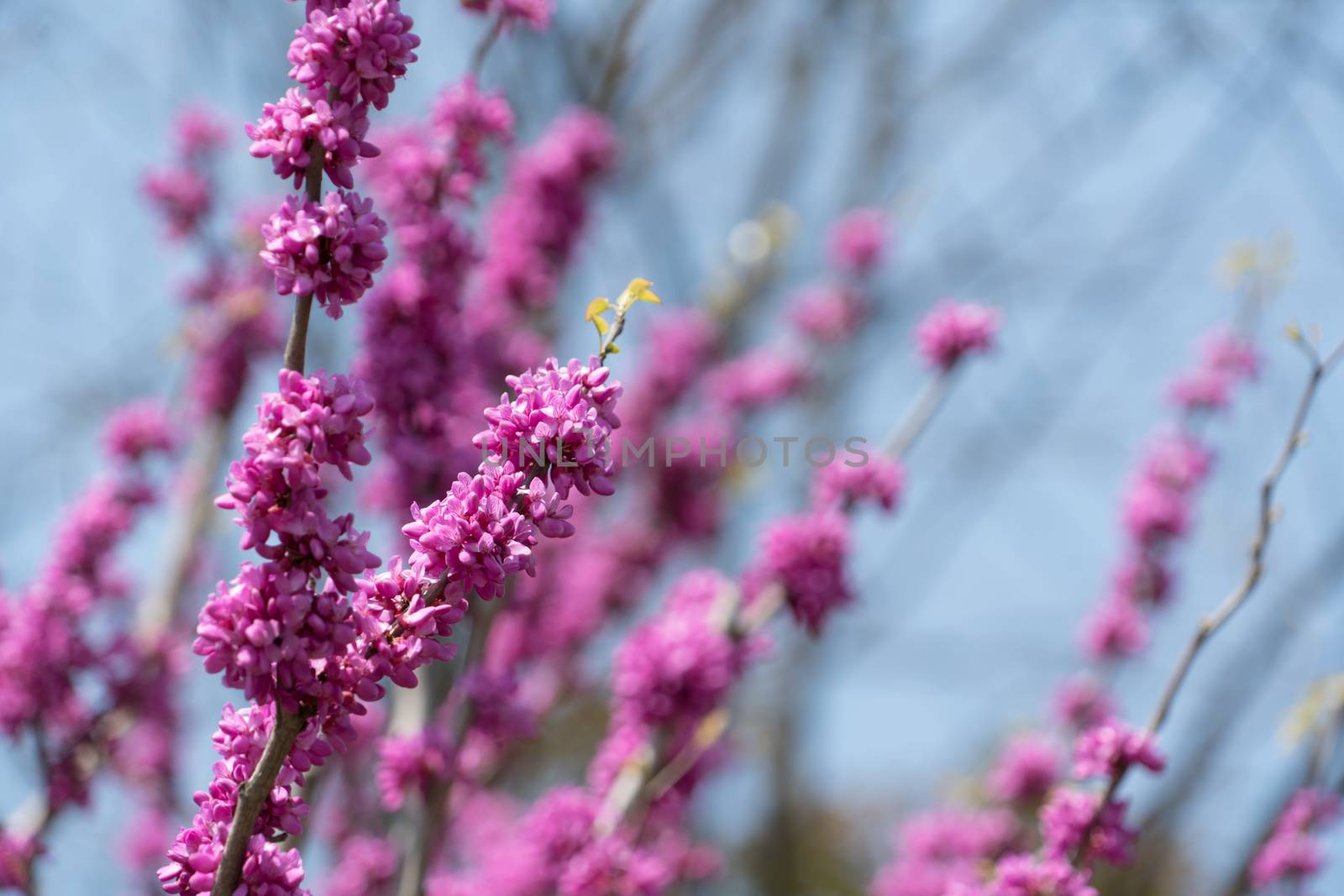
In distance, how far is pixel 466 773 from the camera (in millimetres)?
3691

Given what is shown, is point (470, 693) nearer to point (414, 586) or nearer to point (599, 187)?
point (414, 586)

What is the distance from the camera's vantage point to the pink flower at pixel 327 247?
2.08 metres

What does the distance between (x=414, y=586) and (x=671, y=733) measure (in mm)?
1916

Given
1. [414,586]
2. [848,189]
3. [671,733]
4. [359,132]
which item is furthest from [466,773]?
[848,189]

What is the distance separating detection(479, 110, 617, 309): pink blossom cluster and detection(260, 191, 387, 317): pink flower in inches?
106

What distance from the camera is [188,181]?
527 centimetres

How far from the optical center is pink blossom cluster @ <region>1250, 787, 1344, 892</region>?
3664 millimetres

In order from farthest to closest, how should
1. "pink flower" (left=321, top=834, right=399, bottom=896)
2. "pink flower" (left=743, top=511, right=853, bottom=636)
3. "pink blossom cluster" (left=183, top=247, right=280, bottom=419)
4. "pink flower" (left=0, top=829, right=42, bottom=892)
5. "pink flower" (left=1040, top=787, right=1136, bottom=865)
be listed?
"pink blossom cluster" (left=183, top=247, right=280, bottom=419)
"pink flower" (left=321, top=834, right=399, bottom=896)
"pink flower" (left=743, top=511, right=853, bottom=636)
"pink flower" (left=0, top=829, right=42, bottom=892)
"pink flower" (left=1040, top=787, right=1136, bottom=865)

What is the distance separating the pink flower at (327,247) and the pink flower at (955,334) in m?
2.32

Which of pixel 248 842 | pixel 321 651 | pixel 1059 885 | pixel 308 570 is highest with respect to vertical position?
pixel 308 570

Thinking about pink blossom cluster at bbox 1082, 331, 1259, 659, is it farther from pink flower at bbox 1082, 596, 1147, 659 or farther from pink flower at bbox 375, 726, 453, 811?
pink flower at bbox 375, 726, 453, 811

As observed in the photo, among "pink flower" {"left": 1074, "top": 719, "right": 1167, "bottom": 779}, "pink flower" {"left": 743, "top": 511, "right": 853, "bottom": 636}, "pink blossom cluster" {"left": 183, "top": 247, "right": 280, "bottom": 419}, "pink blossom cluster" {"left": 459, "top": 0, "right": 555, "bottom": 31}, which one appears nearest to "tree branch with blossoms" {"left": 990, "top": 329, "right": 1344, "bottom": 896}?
"pink flower" {"left": 1074, "top": 719, "right": 1167, "bottom": 779}

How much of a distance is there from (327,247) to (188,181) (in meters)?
3.63

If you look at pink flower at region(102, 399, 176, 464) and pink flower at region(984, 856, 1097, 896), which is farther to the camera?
pink flower at region(102, 399, 176, 464)
